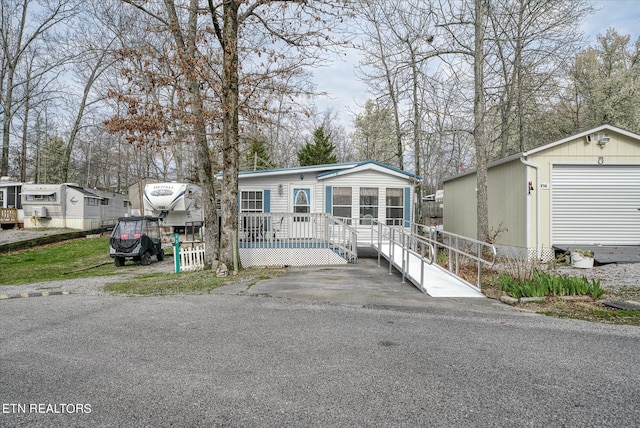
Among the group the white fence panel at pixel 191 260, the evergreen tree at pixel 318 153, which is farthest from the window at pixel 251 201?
the evergreen tree at pixel 318 153

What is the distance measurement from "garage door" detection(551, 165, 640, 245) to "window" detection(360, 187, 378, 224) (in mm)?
5695

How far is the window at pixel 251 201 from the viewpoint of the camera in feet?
52.3

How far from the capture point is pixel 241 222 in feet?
41.2

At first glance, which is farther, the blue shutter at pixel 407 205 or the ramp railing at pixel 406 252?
the blue shutter at pixel 407 205

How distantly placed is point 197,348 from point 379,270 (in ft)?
22.9

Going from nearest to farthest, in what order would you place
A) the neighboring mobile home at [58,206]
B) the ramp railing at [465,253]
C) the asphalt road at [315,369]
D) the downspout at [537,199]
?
1. the asphalt road at [315,369]
2. the ramp railing at [465,253]
3. the downspout at [537,199]
4. the neighboring mobile home at [58,206]

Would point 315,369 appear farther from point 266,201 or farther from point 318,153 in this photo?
point 318,153

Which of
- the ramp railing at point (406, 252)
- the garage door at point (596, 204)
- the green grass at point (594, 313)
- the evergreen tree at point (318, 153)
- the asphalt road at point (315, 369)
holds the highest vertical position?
the evergreen tree at point (318, 153)

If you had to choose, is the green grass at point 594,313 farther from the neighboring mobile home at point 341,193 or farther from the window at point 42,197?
the window at point 42,197

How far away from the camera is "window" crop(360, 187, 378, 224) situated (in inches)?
607

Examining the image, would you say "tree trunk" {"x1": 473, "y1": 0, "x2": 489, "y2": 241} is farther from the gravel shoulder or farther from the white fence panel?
the white fence panel

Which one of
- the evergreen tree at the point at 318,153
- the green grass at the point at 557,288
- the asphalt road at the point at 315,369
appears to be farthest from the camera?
the evergreen tree at the point at 318,153

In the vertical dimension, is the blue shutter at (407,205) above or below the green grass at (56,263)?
above

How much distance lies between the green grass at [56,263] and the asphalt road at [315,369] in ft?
21.6
